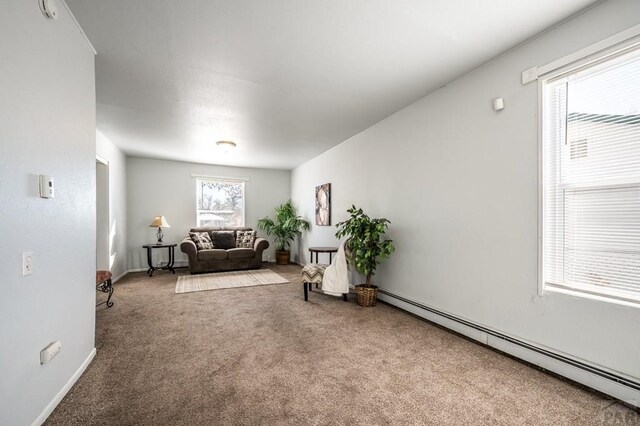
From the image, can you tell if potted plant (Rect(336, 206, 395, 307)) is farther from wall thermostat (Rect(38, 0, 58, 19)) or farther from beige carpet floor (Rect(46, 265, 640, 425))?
wall thermostat (Rect(38, 0, 58, 19))

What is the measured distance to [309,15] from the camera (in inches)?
76.1

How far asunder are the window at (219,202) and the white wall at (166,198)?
152mm

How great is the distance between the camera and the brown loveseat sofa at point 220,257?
573 centimetres

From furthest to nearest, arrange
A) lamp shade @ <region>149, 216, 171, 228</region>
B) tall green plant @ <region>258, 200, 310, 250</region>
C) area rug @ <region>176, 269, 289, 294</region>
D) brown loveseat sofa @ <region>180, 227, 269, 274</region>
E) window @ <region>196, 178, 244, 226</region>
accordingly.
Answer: window @ <region>196, 178, 244, 226</region>, tall green plant @ <region>258, 200, 310, 250</region>, lamp shade @ <region>149, 216, 171, 228</region>, brown loveseat sofa @ <region>180, 227, 269, 274</region>, area rug @ <region>176, 269, 289, 294</region>

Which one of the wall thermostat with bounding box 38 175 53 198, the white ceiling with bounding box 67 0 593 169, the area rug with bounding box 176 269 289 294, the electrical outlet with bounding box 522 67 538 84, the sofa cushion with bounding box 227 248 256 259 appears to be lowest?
the area rug with bounding box 176 269 289 294

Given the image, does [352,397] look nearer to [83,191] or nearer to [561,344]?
[561,344]

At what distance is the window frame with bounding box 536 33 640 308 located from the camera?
1702mm

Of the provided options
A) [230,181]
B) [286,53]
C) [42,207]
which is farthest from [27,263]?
[230,181]

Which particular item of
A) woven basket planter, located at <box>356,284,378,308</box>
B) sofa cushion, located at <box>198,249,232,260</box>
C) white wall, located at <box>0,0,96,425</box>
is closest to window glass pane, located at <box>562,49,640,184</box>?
woven basket planter, located at <box>356,284,378,308</box>

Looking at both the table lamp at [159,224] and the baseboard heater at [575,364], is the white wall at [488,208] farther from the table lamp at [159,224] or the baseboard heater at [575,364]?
the table lamp at [159,224]

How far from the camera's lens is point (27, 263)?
143cm

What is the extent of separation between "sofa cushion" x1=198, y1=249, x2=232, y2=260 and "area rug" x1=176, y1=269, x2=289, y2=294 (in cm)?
34

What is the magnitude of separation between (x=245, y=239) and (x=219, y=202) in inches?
52.1

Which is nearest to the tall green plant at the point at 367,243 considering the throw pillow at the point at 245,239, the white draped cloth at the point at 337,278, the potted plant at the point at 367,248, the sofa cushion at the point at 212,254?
the potted plant at the point at 367,248
